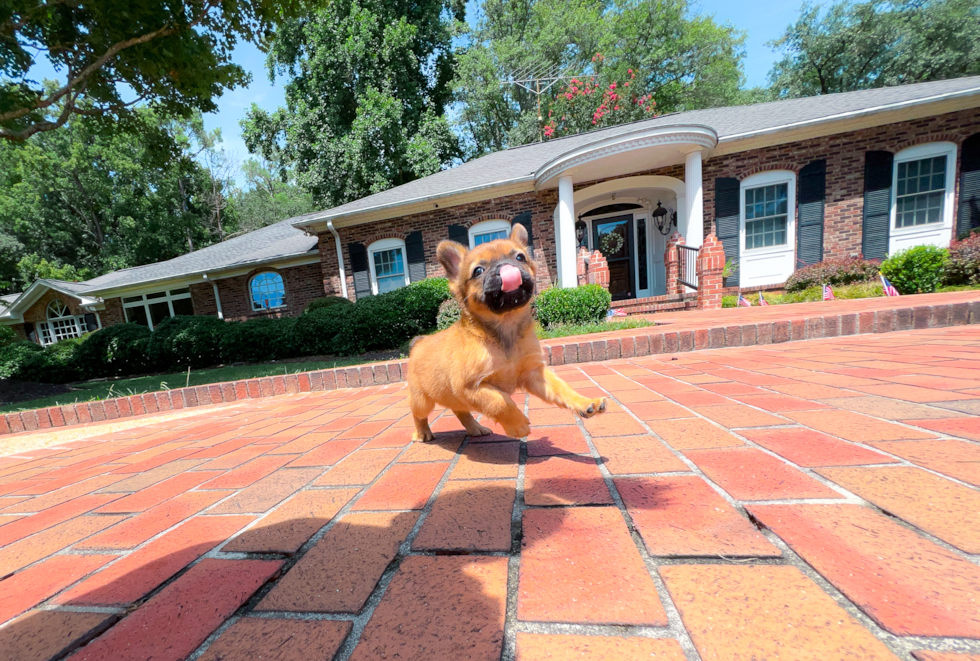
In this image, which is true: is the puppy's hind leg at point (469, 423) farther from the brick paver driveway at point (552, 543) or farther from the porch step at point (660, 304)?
the porch step at point (660, 304)

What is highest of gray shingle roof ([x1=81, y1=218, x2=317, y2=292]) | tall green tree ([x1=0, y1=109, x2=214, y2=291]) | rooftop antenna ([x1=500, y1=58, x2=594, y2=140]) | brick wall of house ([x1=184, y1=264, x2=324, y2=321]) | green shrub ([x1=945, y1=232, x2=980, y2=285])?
rooftop antenna ([x1=500, y1=58, x2=594, y2=140])

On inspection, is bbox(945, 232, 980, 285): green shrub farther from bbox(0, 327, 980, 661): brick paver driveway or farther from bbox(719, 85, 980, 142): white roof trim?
bbox(0, 327, 980, 661): brick paver driveway

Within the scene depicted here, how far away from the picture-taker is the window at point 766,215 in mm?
9812

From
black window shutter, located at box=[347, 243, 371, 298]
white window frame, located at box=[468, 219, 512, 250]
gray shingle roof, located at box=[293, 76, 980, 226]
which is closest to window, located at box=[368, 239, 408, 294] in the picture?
black window shutter, located at box=[347, 243, 371, 298]

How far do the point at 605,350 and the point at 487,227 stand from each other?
312 inches

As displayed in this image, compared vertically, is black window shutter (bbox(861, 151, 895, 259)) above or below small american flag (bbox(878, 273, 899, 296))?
above

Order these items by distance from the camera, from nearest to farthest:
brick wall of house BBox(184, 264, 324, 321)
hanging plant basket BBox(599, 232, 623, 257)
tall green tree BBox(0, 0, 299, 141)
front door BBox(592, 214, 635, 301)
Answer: tall green tree BBox(0, 0, 299, 141) < front door BBox(592, 214, 635, 301) < hanging plant basket BBox(599, 232, 623, 257) < brick wall of house BBox(184, 264, 324, 321)

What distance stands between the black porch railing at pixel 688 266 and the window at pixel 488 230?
16.0ft

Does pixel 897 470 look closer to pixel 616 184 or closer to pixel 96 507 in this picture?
pixel 96 507

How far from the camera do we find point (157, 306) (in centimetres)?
1722

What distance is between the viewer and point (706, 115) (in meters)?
12.6

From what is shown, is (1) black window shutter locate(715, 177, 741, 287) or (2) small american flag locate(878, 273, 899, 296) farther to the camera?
(1) black window shutter locate(715, 177, 741, 287)

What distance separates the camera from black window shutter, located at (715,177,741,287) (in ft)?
32.3

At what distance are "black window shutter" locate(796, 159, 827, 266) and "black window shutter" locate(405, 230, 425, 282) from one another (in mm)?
10711
